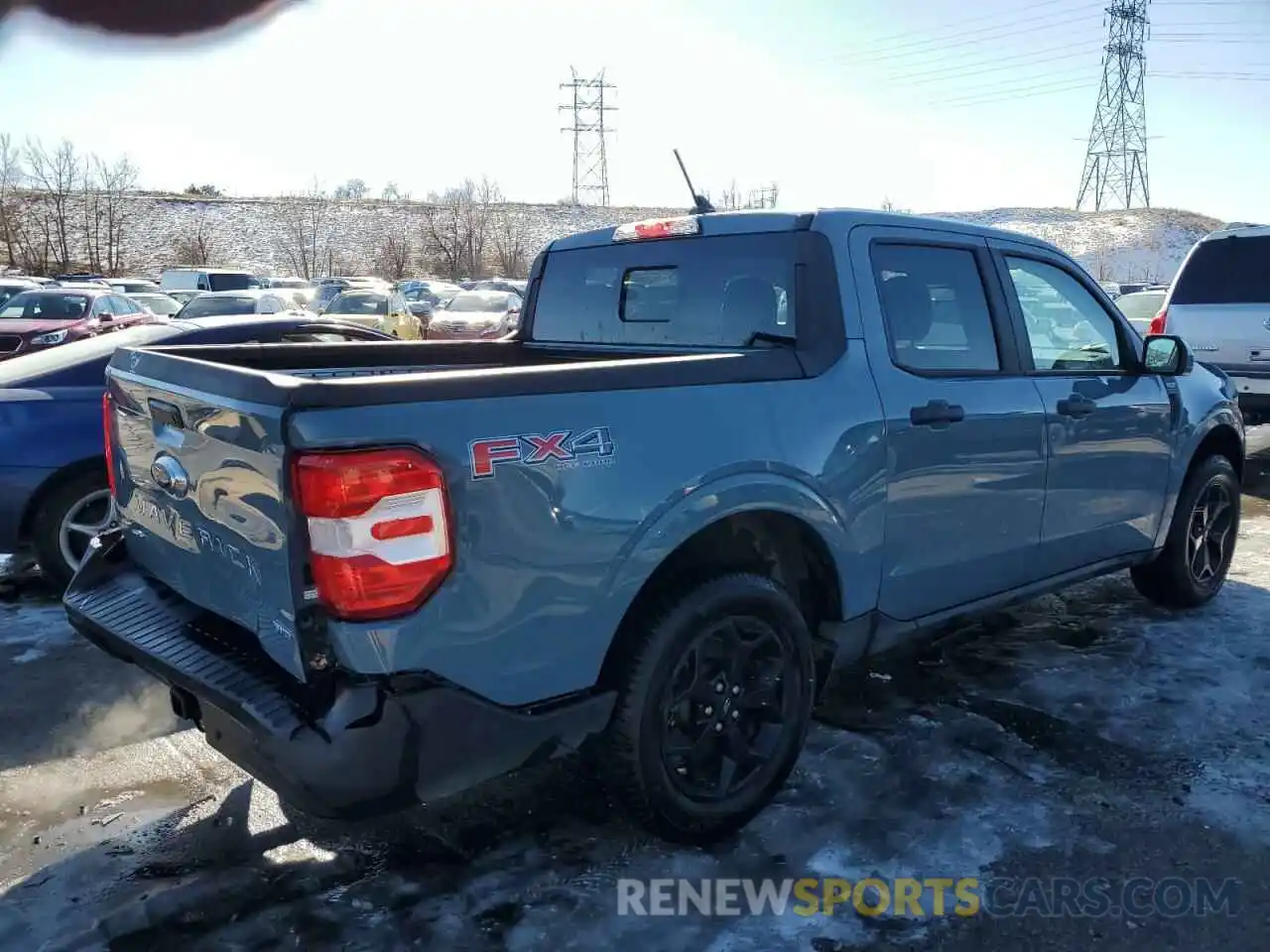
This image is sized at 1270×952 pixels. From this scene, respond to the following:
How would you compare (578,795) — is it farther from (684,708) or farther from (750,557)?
(750,557)

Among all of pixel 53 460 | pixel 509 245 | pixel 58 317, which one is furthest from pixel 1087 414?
pixel 509 245

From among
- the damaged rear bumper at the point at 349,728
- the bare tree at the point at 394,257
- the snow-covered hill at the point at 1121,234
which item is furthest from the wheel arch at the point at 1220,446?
the bare tree at the point at 394,257

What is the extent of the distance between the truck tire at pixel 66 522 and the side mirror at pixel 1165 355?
17.3ft

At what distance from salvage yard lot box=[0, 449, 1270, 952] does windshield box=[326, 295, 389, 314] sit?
17421mm

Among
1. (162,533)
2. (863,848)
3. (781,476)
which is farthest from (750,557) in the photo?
(162,533)

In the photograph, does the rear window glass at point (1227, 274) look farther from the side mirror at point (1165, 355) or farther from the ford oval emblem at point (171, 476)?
the ford oval emblem at point (171, 476)

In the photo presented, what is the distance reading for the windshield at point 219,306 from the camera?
64.2ft

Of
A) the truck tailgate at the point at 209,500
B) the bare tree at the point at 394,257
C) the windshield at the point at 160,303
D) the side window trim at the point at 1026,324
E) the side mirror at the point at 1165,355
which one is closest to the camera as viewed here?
the truck tailgate at the point at 209,500

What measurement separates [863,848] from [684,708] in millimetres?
721

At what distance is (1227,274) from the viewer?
926cm

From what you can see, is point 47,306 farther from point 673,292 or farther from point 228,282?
point 673,292

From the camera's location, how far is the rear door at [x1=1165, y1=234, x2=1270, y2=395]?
9016 millimetres

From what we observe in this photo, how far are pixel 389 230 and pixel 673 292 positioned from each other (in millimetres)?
62512

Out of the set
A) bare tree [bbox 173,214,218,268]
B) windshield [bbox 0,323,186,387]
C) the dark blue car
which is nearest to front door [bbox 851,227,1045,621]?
windshield [bbox 0,323,186,387]
